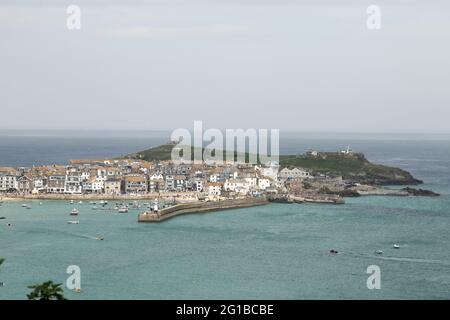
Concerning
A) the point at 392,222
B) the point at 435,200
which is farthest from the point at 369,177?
the point at 392,222

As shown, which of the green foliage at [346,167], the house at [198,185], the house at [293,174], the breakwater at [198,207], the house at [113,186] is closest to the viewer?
the breakwater at [198,207]

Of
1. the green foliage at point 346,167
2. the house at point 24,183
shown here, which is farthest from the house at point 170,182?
the green foliage at point 346,167

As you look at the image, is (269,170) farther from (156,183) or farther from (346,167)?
(156,183)

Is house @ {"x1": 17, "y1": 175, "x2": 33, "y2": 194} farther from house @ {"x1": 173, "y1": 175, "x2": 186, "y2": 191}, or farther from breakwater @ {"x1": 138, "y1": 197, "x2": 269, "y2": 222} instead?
breakwater @ {"x1": 138, "y1": 197, "x2": 269, "y2": 222}

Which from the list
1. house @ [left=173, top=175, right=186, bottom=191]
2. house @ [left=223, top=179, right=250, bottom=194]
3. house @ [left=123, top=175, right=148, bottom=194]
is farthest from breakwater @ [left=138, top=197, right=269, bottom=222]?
house @ [left=123, top=175, right=148, bottom=194]

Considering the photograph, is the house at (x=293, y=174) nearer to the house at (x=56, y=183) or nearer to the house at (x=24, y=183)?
the house at (x=56, y=183)

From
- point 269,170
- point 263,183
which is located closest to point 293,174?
point 269,170
